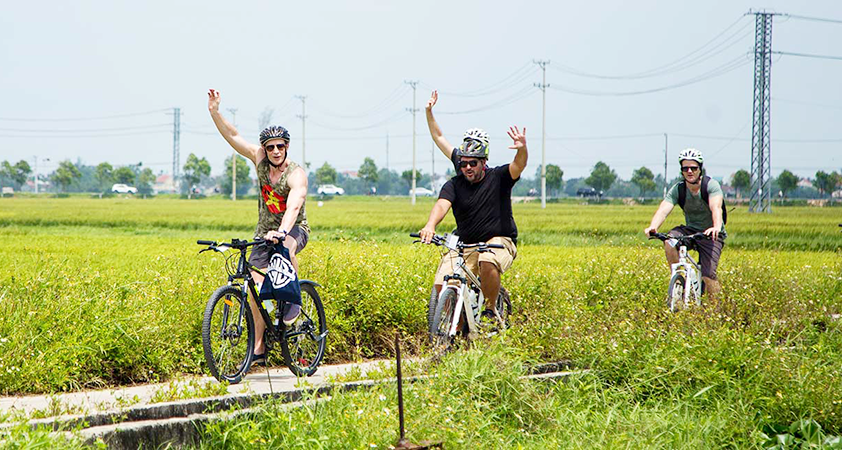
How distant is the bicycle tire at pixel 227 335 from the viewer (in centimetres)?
678

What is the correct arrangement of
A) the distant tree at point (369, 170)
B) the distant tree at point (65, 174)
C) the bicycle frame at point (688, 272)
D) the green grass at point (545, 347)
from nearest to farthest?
1. the green grass at point (545, 347)
2. the bicycle frame at point (688, 272)
3. the distant tree at point (65, 174)
4. the distant tree at point (369, 170)

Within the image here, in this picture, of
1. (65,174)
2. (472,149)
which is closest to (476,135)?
(472,149)

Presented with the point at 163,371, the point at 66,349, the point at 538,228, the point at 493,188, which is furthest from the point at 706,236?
the point at 538,228

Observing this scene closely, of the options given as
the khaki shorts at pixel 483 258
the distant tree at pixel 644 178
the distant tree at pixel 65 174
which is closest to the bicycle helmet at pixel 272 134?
the khaki shorts at pixel 483 258

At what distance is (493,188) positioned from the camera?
8.30 meters

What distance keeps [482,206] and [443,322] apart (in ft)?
3.76

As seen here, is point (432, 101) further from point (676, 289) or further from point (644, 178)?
point (644, 178)

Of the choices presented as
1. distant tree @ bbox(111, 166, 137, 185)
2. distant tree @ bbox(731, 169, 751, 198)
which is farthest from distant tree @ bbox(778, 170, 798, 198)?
distant tree @ bbox(111, 166, 137, 185)

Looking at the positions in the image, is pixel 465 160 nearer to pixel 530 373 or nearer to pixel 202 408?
pixel 530 373

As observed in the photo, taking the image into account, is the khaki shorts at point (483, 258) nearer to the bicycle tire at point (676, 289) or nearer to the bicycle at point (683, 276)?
the bicycle at point (683, 276)

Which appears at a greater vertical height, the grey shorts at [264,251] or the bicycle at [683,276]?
the grey shorts at [264,251]

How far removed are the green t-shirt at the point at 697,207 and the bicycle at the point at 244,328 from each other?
4.58 meters

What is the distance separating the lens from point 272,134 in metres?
7.41

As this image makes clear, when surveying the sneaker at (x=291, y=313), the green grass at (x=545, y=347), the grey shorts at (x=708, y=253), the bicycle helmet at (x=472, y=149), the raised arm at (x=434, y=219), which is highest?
the bicycle helmet at (x=472, y=149)
